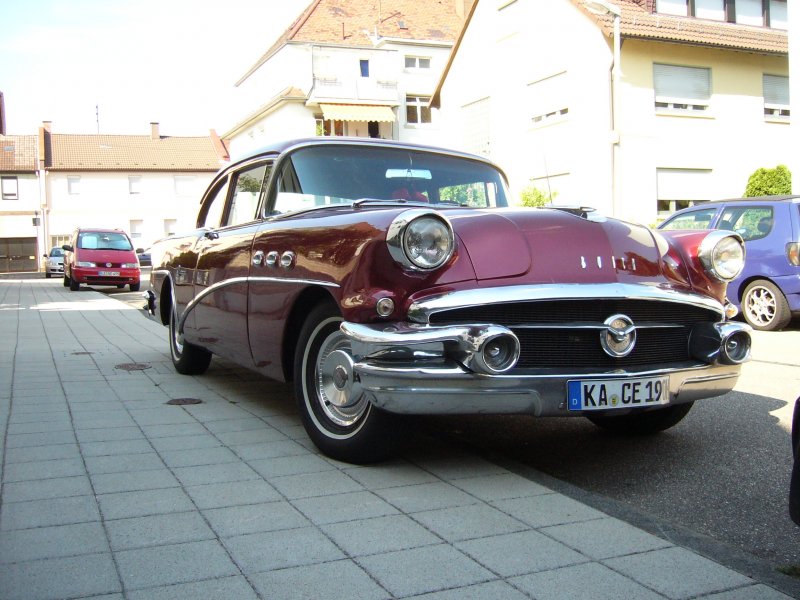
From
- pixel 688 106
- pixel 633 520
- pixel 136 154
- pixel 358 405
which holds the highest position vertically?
pixel 136 154

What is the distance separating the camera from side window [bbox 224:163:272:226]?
18.3ft

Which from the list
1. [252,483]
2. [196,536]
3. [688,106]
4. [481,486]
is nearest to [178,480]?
[252,483]

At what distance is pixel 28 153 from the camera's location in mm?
60781

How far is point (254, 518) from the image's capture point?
3385mm

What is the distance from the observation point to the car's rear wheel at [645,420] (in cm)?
481

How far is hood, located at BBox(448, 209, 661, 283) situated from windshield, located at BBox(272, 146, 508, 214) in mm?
972

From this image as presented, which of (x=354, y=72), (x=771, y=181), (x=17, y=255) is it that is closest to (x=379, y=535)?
(x=771, y=181)

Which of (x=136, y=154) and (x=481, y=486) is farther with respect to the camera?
(x=136, y=154)

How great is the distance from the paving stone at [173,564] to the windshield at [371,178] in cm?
232

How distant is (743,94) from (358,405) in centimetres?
2496

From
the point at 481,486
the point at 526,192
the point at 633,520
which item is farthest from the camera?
the point at 526,192

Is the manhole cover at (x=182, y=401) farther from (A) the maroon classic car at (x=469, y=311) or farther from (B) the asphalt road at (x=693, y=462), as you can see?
(B) the asphalt road at (x=693, y=462)

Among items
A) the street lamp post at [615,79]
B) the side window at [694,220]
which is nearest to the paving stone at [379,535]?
the side window at [694,220]

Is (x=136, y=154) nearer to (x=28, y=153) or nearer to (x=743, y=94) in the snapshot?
(x=28, y=153)
